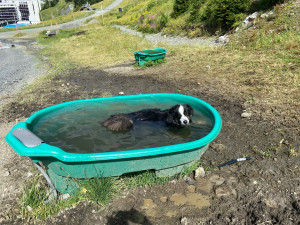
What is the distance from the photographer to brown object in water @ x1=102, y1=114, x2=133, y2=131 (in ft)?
12.7

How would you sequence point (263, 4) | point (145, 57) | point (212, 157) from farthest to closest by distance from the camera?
point (263, 4), point (145, 57), point (212, 157)

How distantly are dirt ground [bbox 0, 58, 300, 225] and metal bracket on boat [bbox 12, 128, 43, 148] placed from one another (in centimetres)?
82

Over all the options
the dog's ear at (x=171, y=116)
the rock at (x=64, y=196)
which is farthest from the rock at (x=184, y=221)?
the dog's ear at (x=171, y=116)

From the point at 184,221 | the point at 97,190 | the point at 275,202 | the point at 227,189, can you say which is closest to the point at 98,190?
the point at 97,190

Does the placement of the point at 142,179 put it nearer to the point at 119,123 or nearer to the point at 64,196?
the point at 64,196

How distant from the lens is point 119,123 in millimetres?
3891

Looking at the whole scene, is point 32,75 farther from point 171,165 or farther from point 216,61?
point 171,165

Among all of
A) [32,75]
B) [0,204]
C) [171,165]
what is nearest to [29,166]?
[0,204]

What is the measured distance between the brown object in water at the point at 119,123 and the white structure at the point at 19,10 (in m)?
103

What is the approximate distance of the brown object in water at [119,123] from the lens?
388cm

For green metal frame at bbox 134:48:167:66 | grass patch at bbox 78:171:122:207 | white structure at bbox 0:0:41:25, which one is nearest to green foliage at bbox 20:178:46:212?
grass patch at bbox 78:171:122:207

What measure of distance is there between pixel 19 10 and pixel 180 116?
117 m

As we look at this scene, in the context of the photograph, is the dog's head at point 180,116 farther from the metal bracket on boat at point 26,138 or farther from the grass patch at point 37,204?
the metal bracket on boat at point 26,138

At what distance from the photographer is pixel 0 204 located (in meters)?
2.71
